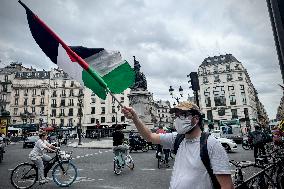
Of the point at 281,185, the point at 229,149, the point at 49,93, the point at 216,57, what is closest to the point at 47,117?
the point at 49,93

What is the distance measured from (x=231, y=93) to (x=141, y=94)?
4470 centimetres

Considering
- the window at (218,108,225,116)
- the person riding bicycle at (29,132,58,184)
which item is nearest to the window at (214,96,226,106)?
the window at (218,108,225,116)

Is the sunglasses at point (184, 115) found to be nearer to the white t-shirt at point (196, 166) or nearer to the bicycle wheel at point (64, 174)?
the white t-shirt at point (196, 166)

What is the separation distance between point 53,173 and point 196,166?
7.41 meters

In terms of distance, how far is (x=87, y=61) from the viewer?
157 inches

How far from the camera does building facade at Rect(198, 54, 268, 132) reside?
6844 cm

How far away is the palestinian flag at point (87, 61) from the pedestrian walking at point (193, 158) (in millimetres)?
924

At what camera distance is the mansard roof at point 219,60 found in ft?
240

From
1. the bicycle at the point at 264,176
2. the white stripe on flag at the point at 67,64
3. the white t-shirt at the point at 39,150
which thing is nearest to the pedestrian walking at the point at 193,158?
the white stripe on flag at the point at 67,64

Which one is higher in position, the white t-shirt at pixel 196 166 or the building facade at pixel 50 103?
the building facade at pixel 50 103

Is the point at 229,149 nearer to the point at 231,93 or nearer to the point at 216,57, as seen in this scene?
the point at 231,93

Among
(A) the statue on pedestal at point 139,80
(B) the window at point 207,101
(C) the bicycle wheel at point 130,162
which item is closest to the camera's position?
(C) the bicycle wheel at point 130,162

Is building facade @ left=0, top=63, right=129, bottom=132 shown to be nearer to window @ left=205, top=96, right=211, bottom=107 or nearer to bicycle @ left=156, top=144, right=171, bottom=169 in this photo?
window @ left=205, top=96, right=211, bottom=107

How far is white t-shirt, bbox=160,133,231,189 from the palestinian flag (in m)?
1.46
